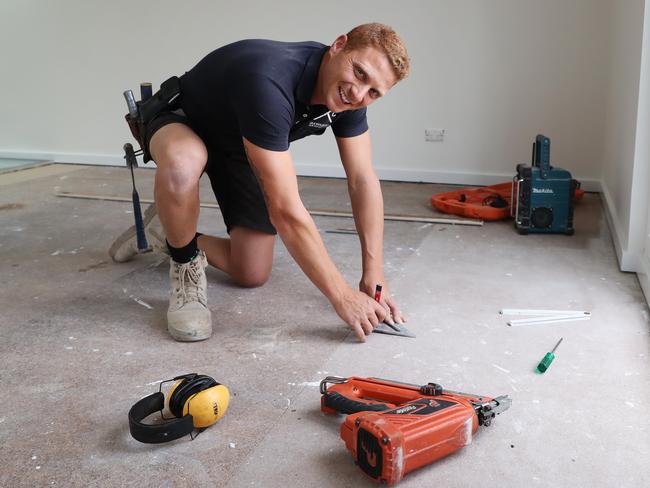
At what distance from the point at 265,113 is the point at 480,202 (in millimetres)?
2112

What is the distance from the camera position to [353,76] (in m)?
1.64

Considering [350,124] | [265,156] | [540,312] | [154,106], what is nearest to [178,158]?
[154,106]

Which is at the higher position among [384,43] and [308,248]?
[384,43]

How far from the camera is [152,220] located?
8.55ft

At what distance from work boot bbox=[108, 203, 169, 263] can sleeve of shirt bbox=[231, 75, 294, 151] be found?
964 millimetres

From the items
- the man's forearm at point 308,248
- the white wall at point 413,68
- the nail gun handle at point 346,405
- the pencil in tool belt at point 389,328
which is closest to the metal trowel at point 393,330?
the pencil in tool belt at point 389,328

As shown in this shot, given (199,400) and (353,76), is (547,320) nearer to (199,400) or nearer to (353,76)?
(353,76)

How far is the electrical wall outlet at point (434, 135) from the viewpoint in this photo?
4195mm

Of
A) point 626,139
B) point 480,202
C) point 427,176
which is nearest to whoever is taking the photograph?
point 626,139

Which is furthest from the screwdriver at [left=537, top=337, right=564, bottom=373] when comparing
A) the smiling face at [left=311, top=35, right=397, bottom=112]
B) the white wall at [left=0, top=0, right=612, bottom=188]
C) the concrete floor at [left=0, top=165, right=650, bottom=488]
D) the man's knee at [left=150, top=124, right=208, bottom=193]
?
the white wall at [left=0, top=0, right=612, bottom=188]

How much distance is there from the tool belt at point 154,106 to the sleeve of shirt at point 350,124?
539mm

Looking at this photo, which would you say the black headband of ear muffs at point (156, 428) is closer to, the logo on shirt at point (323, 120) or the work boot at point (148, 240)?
the logo on shirt at point (323, 120)

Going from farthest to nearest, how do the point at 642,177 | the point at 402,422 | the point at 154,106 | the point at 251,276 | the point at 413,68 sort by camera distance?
the point at 413,68
the point at 642,177
the point at 251,276
the point at 154,106
the point at 402,422

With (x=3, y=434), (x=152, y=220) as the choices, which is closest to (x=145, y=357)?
(x=3, y=434)
